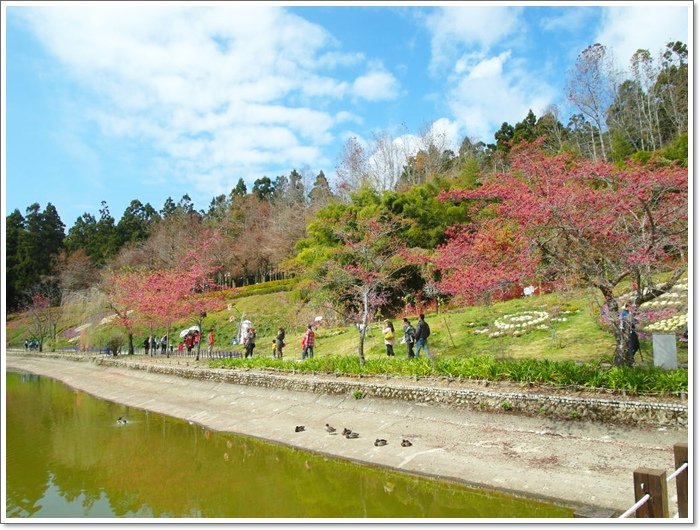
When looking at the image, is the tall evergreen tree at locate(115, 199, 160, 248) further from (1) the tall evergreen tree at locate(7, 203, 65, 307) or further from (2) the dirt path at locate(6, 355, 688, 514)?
(2) the dirt path at locate(6, 355, 688, 514)

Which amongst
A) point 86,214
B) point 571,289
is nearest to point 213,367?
point 571,289

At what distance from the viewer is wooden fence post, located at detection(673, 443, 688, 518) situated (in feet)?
16.0

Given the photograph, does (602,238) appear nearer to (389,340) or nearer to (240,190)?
(389,340)

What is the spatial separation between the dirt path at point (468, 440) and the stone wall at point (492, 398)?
19 cm

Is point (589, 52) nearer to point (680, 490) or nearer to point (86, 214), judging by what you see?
point (680, 490)

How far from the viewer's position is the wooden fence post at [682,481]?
4891 mm

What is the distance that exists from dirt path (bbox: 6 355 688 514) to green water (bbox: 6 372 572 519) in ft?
1.62

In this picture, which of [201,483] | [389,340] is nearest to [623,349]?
[389,340]

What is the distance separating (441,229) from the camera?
27.8 metres

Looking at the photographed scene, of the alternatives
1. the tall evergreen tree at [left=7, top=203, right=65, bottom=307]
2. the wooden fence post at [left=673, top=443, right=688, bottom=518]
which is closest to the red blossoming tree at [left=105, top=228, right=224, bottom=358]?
the wooden fence post at [left=673, top=443, right=688, bottom=518]

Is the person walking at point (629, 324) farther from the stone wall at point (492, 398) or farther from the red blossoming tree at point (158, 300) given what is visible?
the red blossoming tree at point (158, 300)

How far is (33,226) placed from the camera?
60469mm

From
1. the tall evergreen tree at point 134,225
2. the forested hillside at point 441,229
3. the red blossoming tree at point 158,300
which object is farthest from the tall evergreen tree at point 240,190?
the red blossoming tree at point 158,300

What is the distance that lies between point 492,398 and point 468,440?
50.9 inches
